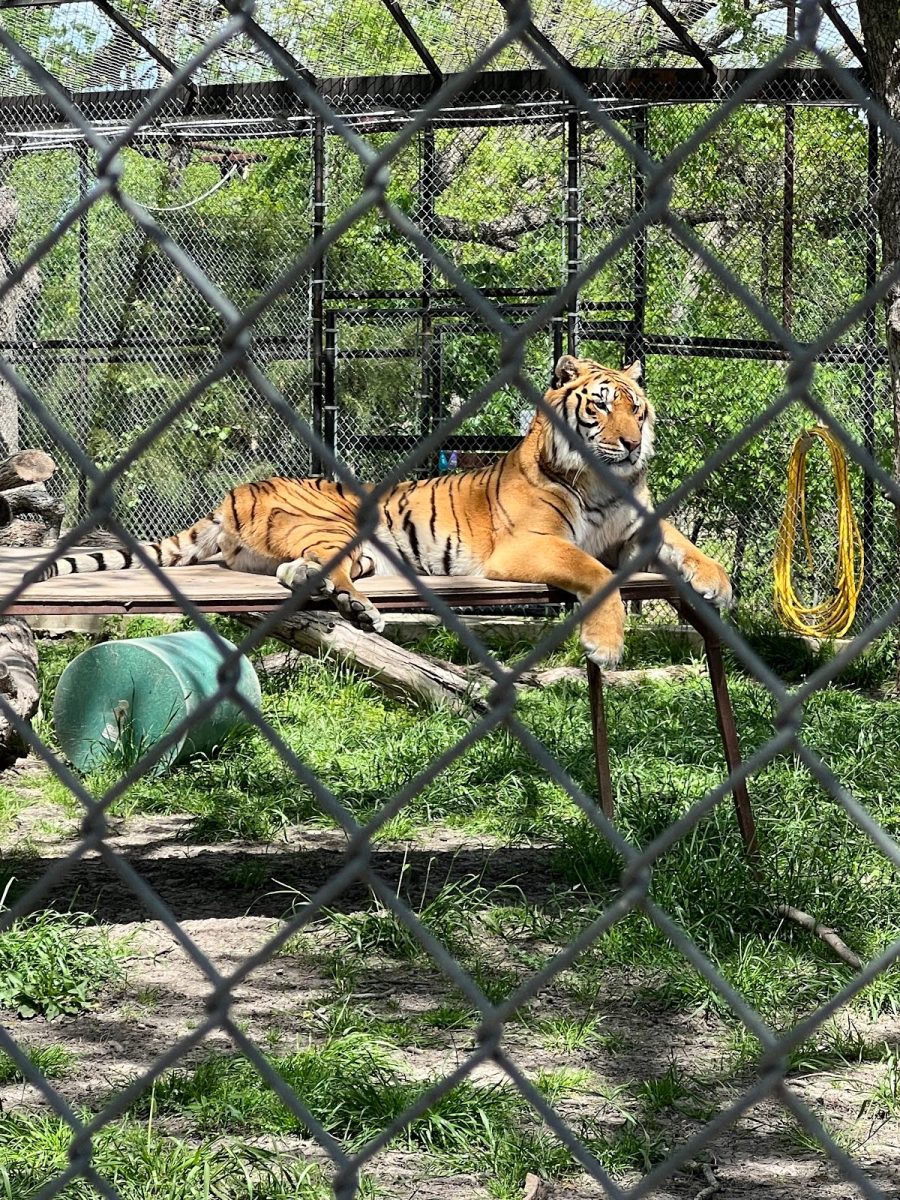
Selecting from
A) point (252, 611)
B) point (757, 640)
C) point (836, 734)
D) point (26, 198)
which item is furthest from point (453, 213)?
point (252, 611)

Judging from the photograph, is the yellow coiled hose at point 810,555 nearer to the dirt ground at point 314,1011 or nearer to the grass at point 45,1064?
the dirt ground at point 314,1011

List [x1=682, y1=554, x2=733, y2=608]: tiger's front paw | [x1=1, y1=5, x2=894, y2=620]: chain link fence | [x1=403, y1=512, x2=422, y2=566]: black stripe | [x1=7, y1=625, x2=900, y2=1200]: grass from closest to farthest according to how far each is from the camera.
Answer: [x1=7, y1=625, x2=900, y2=1200]: grass, [x1=682, y1=554, x2=733, y2=608]: tiger's front paw, [x1=403, y1=512, x2=422, y2=566]: black stripe, [x1=1, y1=5, x2=894, y2=620]: chain link fence

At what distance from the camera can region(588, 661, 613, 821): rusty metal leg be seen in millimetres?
4551

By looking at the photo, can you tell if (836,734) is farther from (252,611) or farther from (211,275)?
(211,275)

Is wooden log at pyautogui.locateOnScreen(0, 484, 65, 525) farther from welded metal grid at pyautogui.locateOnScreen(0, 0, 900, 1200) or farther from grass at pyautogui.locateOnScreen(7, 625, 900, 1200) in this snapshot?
welded metal grid at pyautogui.locateOnScreen(0, 0, 900, 1200)

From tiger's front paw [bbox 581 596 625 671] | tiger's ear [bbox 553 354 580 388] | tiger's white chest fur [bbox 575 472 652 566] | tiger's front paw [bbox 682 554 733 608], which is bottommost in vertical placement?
tiger's front paw [bbox 581 596 625 671]

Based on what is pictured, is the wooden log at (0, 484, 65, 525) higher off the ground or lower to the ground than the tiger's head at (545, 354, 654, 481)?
lower

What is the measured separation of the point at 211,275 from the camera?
958cm

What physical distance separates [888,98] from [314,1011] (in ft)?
16.3

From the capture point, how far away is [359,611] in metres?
4.14

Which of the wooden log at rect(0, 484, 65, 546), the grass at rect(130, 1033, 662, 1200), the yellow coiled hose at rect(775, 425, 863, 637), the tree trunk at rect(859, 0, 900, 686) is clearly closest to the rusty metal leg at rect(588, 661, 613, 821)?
the grass at rect(130, 1033, 662, 1200)

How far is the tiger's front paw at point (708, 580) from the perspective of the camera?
4.37 m

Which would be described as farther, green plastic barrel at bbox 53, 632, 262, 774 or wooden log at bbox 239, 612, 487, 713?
wooden log at bbox 239, 612, 487, 713

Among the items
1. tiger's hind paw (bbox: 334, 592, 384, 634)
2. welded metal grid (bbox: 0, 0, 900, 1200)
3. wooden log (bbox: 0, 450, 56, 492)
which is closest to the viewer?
welded metal grid (bbox: 0, 0, 900, 1200)
